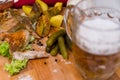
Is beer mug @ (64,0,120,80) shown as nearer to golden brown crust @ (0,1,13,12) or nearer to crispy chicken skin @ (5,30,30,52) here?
crispy chicken skin @ (5,30,30,52)

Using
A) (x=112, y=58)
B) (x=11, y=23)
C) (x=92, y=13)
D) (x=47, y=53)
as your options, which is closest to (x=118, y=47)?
(x=112, y=58)

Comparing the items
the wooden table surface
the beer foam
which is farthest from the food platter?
the beer foam

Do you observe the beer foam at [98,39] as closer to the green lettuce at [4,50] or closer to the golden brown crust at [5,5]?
the green lettuce at [4,50]

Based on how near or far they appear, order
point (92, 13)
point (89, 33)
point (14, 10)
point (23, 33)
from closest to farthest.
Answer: point (89, 33)
point (92, 13)
point (23, 33)
point (14, 10)

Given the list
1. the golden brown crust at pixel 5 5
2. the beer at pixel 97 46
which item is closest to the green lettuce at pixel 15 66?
the beer at pixel 97 46

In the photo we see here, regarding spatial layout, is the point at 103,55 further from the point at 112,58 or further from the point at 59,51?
the point at 59,51

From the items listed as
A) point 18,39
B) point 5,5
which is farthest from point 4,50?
point 5,5
